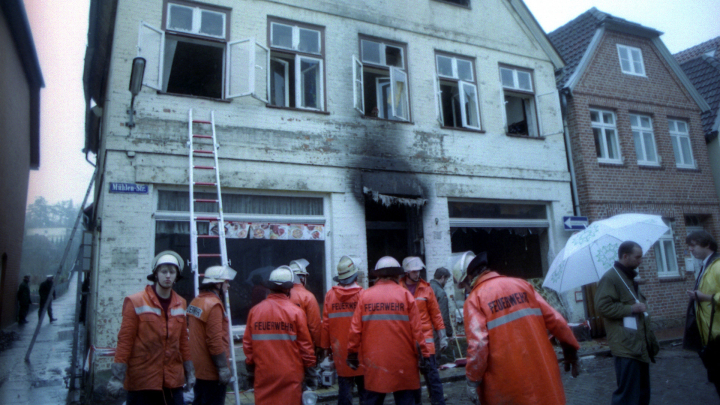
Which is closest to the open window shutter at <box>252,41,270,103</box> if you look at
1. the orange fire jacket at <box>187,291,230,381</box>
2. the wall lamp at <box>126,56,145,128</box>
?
the wall lamp at <box>126,56,145,128</box>

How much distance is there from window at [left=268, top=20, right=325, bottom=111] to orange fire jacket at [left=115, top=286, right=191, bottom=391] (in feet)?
18.6

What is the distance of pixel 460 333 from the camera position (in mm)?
9727

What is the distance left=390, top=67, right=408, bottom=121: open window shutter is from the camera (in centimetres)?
992

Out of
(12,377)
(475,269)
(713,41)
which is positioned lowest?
(12,377)

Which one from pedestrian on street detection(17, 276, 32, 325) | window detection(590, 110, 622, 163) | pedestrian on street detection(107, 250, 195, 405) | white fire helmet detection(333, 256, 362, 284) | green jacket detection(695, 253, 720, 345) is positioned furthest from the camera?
pedestrian on street detection(17, 276, 32, 325)

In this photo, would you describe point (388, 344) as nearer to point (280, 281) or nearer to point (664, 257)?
point (280, 281)

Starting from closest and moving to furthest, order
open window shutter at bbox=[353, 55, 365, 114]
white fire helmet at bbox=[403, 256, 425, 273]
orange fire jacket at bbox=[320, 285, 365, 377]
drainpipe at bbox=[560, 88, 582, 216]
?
orange fire jacket at bbox=[320, 285, 365, 377]
white fire helmet at bbox=[403, 256, 425, 273]
open window shutter at bbox=[353, 55, 365, 114]
drainpipe at bbox=[560, 88, 582, 216]

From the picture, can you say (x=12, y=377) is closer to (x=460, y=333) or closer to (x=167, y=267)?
(x=167, y=267)

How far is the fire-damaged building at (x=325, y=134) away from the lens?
775 centimetres

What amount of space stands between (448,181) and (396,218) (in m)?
1.33

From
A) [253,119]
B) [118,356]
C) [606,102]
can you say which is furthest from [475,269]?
[606,102]

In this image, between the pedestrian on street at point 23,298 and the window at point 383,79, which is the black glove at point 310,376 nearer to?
the window at point 383,79

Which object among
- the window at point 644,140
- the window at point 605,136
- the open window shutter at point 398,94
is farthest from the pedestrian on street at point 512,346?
the window at point 644,140

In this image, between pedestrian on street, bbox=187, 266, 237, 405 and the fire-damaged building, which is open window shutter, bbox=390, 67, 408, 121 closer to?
the fire-damaged building
